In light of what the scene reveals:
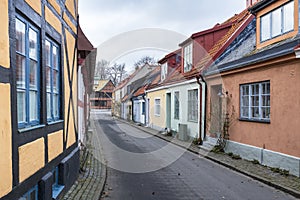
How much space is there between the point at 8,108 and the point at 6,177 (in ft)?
2.30

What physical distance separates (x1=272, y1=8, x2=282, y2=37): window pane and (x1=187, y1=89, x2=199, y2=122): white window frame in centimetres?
604

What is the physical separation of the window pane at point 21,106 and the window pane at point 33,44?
60cm

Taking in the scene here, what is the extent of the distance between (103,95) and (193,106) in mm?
62846

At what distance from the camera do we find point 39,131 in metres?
4.39

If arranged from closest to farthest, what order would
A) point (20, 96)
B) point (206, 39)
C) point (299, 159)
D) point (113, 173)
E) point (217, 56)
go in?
point (20, 96), point (299, 159), point (113, 173), point (217, 56), point (206, 39)

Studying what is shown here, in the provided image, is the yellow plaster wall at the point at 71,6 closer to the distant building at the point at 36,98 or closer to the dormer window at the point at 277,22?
the distant building at the point at 36,98

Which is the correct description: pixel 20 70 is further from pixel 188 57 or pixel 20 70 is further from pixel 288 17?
pixel 188 57

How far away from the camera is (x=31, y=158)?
4031mm

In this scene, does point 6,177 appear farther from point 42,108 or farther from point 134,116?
point 134,116

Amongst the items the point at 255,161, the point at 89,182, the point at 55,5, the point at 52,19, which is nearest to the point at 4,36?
the point at 52,19

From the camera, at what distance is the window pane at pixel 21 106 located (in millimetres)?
3756

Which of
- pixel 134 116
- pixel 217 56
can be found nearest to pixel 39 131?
pixel 217 56

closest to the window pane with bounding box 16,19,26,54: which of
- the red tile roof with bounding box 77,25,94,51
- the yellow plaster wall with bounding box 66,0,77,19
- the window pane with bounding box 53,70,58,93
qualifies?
the window pane with bounding box 53,70,58,93

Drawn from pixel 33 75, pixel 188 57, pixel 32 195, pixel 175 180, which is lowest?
pixel 175 180
